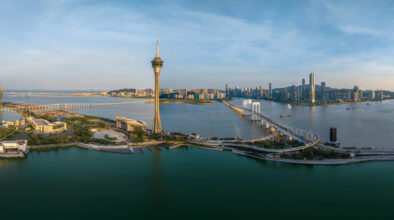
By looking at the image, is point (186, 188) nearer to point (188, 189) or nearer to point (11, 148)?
point (188, 189)

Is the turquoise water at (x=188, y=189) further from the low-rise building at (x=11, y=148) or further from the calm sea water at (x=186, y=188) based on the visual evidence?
the low-rise building at (x=11, y=148)

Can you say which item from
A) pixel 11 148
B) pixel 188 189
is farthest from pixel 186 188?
pixel 11 148

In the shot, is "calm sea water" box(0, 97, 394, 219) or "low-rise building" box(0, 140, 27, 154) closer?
"calm sea water" box(0, 97, 394, 219)

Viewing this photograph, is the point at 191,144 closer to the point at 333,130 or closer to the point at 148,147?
the point at 148,147

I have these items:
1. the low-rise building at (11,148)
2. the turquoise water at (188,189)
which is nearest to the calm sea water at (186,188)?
the turquoise water at (188,189)

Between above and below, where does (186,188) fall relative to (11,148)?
below

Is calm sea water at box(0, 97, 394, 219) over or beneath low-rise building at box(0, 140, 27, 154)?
beneath

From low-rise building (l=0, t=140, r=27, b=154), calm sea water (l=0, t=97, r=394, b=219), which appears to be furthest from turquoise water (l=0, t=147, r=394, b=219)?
low-rise building (l=0, t=140, r=27, b=154)

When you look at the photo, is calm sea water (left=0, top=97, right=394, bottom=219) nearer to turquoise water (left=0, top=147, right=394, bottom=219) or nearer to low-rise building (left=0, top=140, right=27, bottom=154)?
turquoise water (left=0, top=147, right=394, bottom=219)
